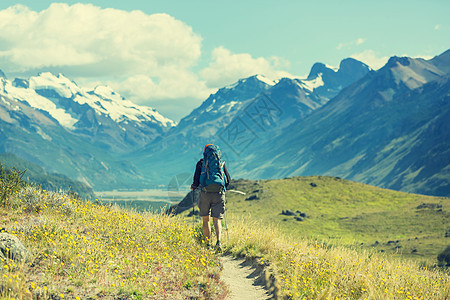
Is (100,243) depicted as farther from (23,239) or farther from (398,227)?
(398,227)

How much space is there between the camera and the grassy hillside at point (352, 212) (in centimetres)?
7608

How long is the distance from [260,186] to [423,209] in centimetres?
4017

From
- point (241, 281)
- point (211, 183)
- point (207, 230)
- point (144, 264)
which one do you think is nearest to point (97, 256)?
point (144, 264)

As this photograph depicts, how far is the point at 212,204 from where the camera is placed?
13.1 metres

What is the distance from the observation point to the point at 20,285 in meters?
8.01

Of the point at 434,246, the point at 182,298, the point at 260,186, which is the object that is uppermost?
the point at 182,298

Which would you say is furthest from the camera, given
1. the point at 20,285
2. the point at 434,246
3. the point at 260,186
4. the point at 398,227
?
the point at 260,186

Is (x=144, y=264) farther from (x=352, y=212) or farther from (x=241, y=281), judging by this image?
(x=352, y=212)

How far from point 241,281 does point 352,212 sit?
91283mm

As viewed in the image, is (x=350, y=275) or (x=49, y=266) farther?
(x=350, y=275)

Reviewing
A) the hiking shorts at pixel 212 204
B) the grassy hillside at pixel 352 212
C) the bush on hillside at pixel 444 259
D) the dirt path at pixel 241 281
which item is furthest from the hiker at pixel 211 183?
the grassy hillside at pixel 352 212

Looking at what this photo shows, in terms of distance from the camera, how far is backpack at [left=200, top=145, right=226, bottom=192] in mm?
12703

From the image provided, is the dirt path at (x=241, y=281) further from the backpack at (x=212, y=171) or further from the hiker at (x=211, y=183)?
the backpack at (x=212, y=171)

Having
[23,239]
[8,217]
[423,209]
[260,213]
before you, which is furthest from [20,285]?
[423,209]
